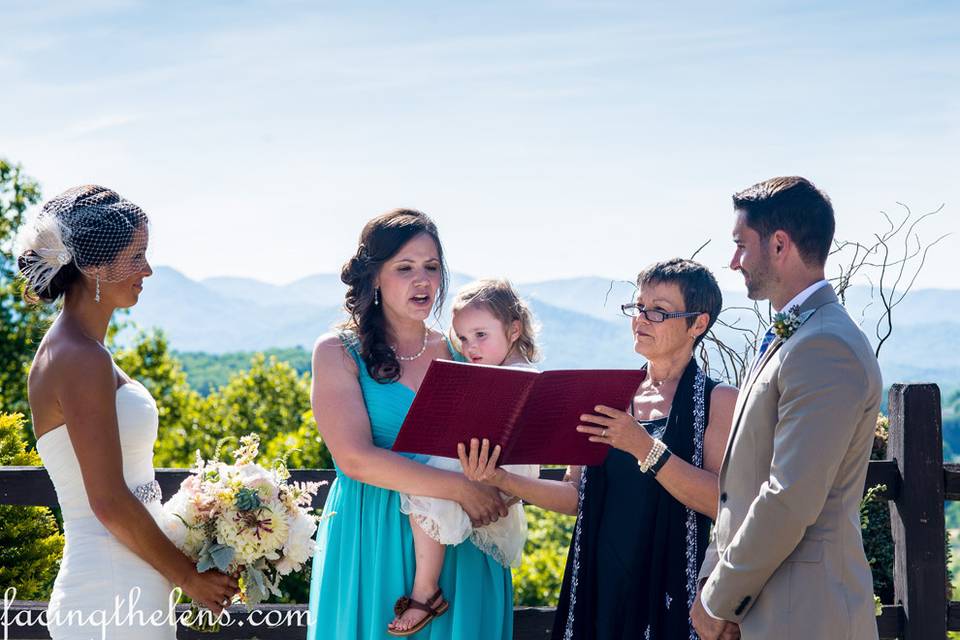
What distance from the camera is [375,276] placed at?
3.81 metres

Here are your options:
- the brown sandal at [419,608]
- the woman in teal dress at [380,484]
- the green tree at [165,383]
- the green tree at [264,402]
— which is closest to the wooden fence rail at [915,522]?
the woman in teal dress at [380,484]

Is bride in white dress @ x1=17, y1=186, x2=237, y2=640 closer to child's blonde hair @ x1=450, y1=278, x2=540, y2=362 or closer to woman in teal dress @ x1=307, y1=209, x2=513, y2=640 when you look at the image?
woman in teal dress @ x1=307, y1=209, x2=513, y2=640

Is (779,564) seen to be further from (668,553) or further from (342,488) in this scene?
(342,488)

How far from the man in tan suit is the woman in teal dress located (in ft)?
3.32

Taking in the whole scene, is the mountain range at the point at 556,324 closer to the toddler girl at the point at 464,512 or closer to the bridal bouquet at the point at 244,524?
the toddler girl at the point at 464,512

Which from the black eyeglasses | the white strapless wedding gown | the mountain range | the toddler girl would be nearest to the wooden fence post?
the black eyeglasses

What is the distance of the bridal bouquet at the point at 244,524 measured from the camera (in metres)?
3.38

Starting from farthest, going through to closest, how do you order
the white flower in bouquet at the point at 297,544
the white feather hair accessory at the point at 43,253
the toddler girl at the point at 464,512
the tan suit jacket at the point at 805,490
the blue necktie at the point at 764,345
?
the toddler girl at the point at 464,512, the white flower in bouquet at the point at 297,544, the white feather hair accessory at the point at 43,253, the blue necktie at the point at 764,345, the tan suit jacket at the point at 805,490

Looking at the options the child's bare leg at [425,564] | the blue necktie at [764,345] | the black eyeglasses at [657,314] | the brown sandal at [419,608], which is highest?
the black eyeglasses at [657,314]

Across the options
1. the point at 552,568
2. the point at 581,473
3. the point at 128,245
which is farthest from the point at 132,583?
the point at 552,568

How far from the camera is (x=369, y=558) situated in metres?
3.74

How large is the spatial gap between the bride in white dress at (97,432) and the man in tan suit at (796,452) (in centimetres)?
176

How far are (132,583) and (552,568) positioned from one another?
376 inches

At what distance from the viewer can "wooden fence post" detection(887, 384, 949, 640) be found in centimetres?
448
